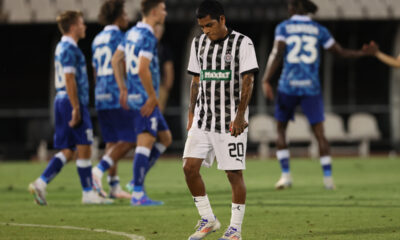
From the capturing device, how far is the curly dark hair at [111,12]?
437 inches

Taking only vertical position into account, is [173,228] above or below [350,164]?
above

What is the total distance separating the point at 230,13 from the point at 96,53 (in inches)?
511

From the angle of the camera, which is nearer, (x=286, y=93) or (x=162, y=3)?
(x=162, y=3)

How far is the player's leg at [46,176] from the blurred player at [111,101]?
494mm

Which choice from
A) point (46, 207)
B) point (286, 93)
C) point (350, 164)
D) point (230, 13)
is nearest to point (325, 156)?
point (286, 93)

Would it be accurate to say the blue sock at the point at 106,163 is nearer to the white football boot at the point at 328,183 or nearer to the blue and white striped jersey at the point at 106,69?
the blue and white striped jersey at the point at 106,69

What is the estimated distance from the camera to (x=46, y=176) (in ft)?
34.3

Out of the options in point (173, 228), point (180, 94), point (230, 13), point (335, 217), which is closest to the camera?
point (173, 228)

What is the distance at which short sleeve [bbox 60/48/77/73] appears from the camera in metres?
10.3

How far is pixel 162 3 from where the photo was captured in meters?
10.4

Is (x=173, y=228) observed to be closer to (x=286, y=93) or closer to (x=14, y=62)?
(x=286, y=93)

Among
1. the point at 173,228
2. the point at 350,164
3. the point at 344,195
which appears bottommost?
the point at 350,164

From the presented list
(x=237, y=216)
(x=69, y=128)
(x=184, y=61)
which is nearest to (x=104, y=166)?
(x=69, y=128)

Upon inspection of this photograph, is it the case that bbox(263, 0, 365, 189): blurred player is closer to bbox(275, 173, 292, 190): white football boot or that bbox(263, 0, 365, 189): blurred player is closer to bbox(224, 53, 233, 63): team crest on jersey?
bbox(275, 173, 292, 190): white football boot
